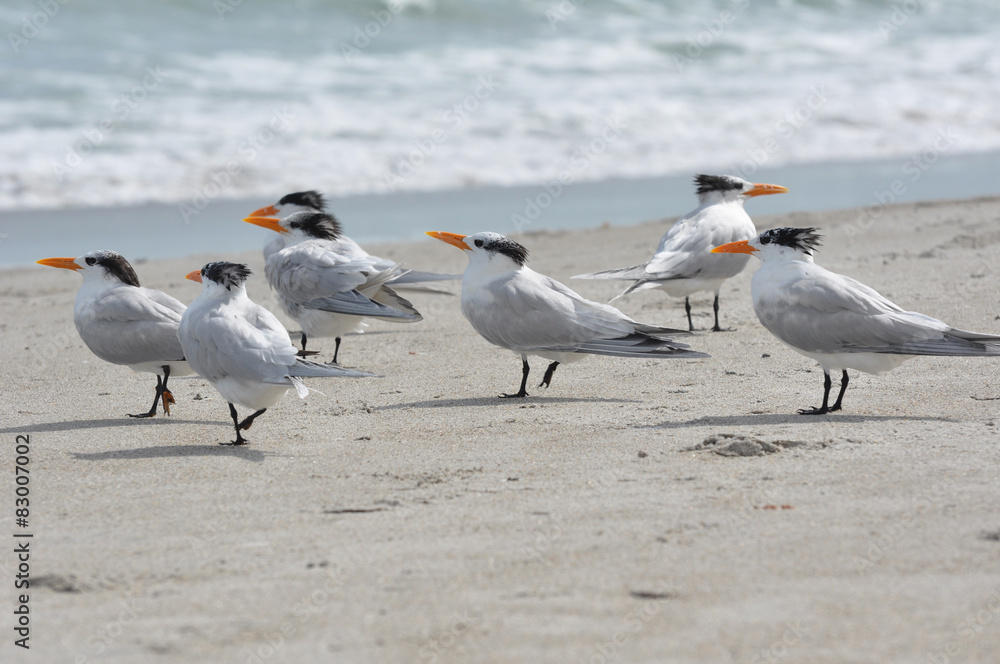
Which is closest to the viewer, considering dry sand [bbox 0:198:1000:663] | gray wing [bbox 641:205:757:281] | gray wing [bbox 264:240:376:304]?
dry sand [bbox 0:198:1000:663]

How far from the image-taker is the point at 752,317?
6.94 metres

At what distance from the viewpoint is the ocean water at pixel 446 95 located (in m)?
12.4

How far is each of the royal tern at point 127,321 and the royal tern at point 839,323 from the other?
2679mm

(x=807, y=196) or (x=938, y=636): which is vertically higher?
(x=807, y=196)

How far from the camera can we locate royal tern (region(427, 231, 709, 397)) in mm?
5129

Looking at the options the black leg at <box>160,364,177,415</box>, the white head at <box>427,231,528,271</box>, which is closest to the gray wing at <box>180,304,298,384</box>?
the black leg at <box>160,364,177,415</box>

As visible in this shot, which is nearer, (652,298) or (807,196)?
(652,298)

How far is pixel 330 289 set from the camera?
6.39 meters

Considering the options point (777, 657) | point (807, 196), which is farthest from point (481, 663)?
point (807, 196)

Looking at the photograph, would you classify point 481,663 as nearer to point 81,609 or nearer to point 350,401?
point 81,609

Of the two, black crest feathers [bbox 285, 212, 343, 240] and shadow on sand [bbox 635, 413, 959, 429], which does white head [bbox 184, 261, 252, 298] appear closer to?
shadow on sand [bbox 635, 413, 959, 429]

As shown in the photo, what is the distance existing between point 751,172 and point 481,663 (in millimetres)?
11110

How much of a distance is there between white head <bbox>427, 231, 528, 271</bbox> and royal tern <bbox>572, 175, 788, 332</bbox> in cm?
73

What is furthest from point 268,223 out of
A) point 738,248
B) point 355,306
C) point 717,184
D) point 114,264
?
point 738,248
